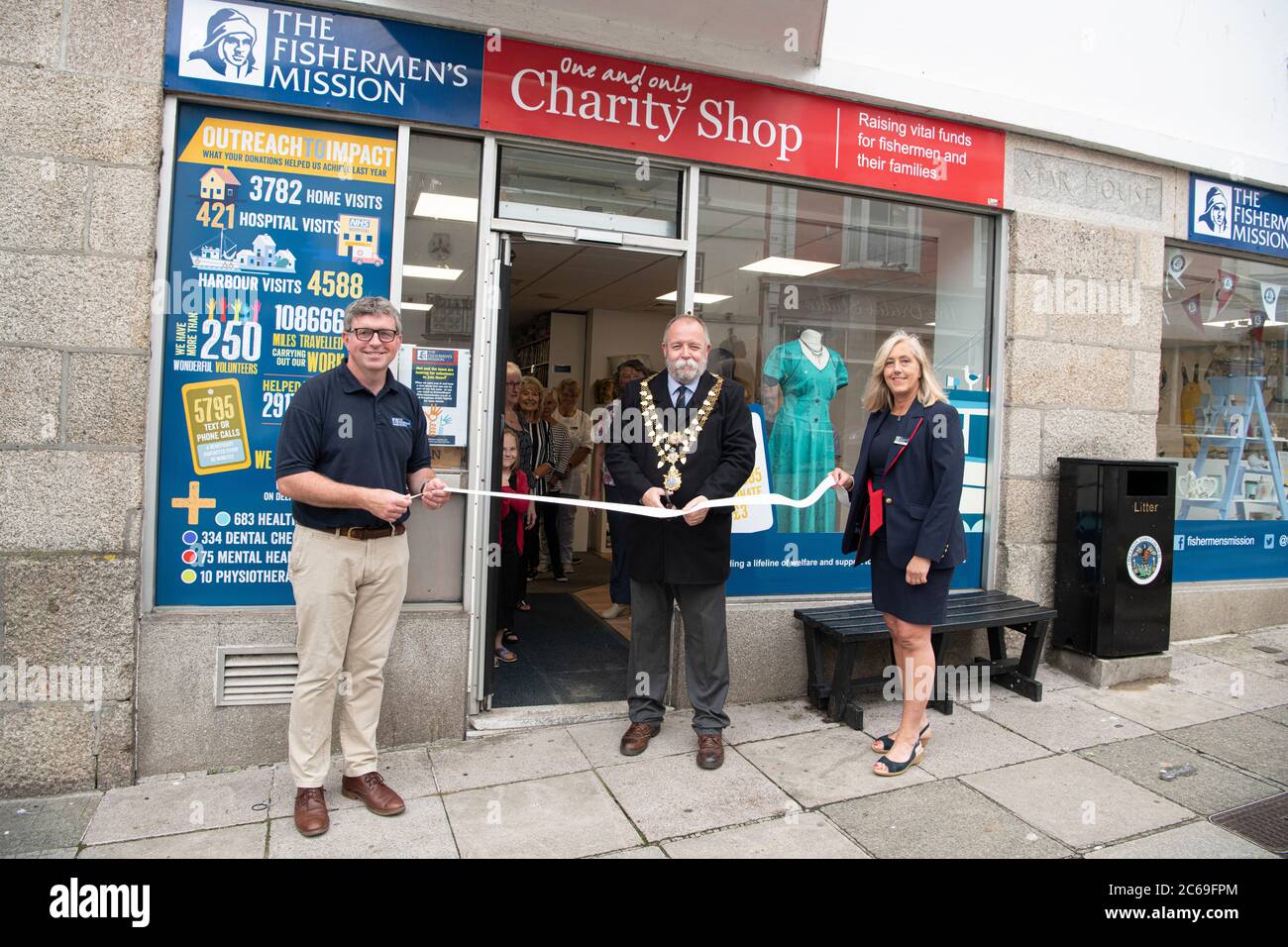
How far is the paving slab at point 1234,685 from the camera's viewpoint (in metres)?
5.31

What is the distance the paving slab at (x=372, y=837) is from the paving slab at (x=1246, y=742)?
151 inches

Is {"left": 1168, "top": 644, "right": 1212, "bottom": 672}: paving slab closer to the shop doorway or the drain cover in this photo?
the drain cover

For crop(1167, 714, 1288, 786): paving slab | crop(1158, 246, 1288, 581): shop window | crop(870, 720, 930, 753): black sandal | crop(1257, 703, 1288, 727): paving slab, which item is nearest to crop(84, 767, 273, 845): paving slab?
crop(870, 720, 930, 753): black sandal

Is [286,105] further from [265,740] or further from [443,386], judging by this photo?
[265,740]

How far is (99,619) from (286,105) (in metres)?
2.56

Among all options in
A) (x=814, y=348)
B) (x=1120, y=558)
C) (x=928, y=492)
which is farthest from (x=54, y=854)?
(x=1120, y=558)

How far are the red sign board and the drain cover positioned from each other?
377 centimetres

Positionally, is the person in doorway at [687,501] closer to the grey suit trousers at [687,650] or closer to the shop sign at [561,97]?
the grey suit trousers at [687,650]

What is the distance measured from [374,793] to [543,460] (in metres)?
3.72

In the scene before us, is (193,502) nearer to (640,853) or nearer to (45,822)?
(45,822)

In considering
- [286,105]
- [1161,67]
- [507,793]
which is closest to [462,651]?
[507,793]

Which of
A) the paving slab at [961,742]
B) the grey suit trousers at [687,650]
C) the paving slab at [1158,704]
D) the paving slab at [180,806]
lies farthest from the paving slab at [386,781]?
the paving slab at [1158,704]

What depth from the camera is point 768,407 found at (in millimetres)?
5453

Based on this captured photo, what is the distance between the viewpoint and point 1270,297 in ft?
24.1
